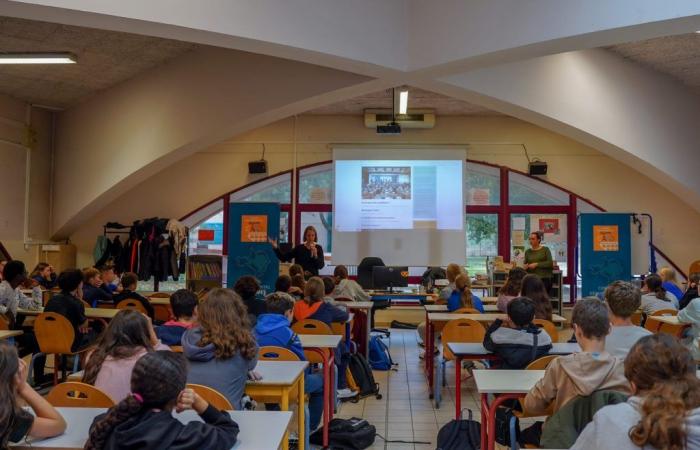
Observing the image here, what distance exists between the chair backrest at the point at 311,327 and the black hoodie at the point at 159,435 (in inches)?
122

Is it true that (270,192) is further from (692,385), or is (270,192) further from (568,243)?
(692,385)

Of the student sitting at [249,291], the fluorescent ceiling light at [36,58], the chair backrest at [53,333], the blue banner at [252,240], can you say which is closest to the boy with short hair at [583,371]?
the student sitting at [249,291]

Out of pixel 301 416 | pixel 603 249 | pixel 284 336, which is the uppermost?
pixel 603 249

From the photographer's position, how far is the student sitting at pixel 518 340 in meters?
3.91

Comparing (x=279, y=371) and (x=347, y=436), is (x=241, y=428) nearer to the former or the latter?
(x=279, y=371)

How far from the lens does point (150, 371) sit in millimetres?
1773

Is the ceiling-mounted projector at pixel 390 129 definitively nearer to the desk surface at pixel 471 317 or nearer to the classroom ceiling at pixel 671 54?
the classroom ceiling at pixel 671 54

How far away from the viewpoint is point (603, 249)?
1041 cm

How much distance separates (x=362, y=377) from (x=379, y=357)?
143cm

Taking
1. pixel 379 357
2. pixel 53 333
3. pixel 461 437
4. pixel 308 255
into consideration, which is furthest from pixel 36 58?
pixel 461 437

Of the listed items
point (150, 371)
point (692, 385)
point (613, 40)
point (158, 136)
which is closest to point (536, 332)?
point (692, 385)

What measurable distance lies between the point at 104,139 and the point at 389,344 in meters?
5.40

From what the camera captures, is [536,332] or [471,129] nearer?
[536,332]

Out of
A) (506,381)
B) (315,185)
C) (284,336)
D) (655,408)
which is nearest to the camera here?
(655,408)
